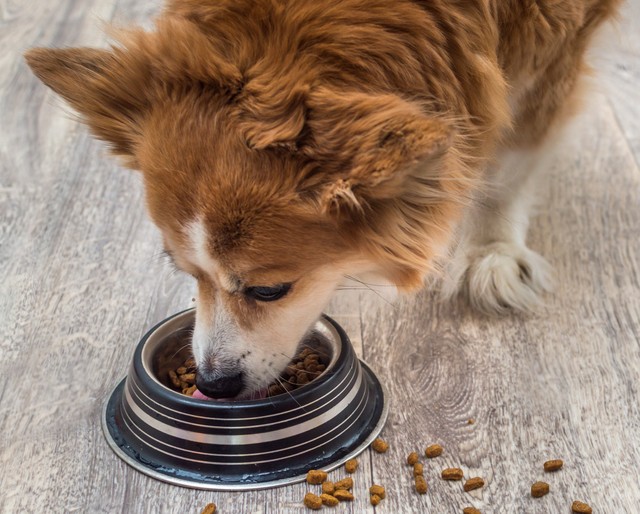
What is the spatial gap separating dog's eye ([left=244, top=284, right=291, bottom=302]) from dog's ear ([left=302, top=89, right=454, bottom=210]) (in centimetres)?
24

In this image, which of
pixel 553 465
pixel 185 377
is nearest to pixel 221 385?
pixel 185 377

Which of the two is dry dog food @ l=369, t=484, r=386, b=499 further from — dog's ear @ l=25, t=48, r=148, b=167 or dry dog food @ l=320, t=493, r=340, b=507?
dog's ear @ l=25, t=48, r=148, b=167

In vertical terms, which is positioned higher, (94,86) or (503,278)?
(94,86)

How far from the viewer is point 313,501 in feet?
4.83

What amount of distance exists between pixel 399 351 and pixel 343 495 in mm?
478

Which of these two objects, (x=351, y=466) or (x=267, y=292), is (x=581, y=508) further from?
(x=267, y=292)

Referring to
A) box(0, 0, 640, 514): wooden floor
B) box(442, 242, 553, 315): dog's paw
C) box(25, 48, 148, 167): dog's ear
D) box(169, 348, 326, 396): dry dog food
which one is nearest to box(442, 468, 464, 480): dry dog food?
box(0, 0, 640, 514): wooden floor

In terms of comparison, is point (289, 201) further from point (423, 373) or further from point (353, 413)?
point (423, 373)

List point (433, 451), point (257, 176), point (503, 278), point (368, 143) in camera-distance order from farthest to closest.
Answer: point (503, 278)
point (433, 451)
point (257, 176)
point (368, 143)

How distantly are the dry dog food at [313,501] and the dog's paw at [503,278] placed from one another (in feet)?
2.46

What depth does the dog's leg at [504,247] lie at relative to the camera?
6.61 feet

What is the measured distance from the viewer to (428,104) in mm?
1402

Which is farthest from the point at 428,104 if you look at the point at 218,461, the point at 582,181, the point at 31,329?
the point at 582,181

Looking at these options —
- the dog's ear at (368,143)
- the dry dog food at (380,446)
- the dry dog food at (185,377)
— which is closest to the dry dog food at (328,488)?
the dry dog food at (380,446)
